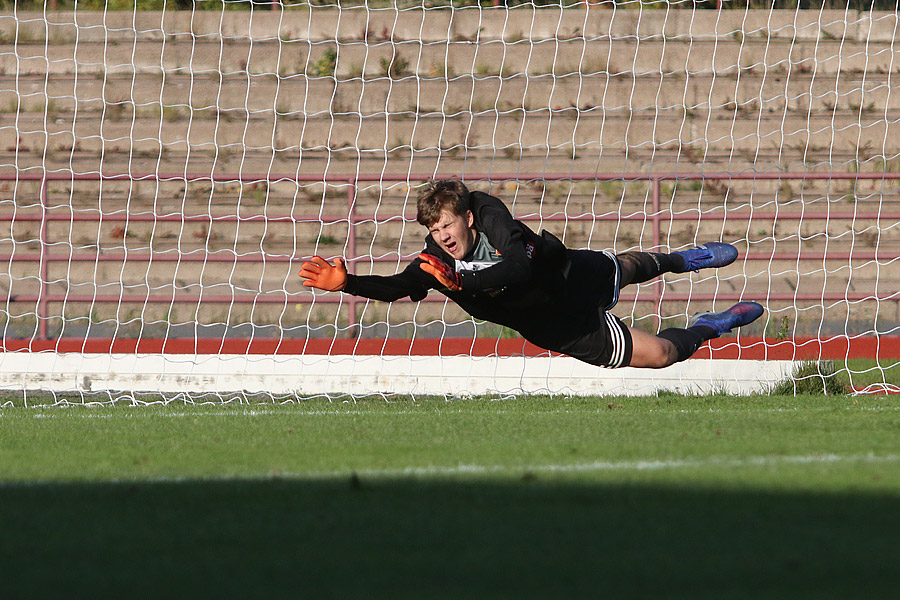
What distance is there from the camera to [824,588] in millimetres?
2080

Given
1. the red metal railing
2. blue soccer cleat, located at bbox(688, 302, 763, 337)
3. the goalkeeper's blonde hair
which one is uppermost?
the goalkeeper's blonde hair

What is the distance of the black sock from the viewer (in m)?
5.58

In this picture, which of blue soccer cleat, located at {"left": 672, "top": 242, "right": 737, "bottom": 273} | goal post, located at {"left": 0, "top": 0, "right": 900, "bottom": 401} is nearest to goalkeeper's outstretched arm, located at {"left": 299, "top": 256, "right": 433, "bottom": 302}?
blue soccer cleat, located at {"left": 672, "top": 242, "right": 737, "bottom": 273}

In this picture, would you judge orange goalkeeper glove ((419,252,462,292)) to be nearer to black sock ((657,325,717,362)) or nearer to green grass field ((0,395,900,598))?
green grass field ((0,395,900,598))

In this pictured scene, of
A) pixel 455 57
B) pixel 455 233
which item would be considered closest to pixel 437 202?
pixel 455 233

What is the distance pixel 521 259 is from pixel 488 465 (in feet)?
4.28

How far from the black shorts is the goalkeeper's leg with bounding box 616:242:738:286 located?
0.16m

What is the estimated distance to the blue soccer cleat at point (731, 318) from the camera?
591 centimetres

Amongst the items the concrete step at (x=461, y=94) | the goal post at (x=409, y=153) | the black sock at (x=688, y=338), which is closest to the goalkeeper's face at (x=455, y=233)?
the black sock at (x=688, y=338)

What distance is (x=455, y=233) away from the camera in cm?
490

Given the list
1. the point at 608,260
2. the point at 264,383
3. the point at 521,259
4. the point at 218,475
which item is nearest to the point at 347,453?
the point at 218,475

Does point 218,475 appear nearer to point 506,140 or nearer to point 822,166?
point 506,140

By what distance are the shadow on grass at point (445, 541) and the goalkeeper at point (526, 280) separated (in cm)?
153

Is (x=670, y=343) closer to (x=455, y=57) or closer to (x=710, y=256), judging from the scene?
(x=710, y=256)
